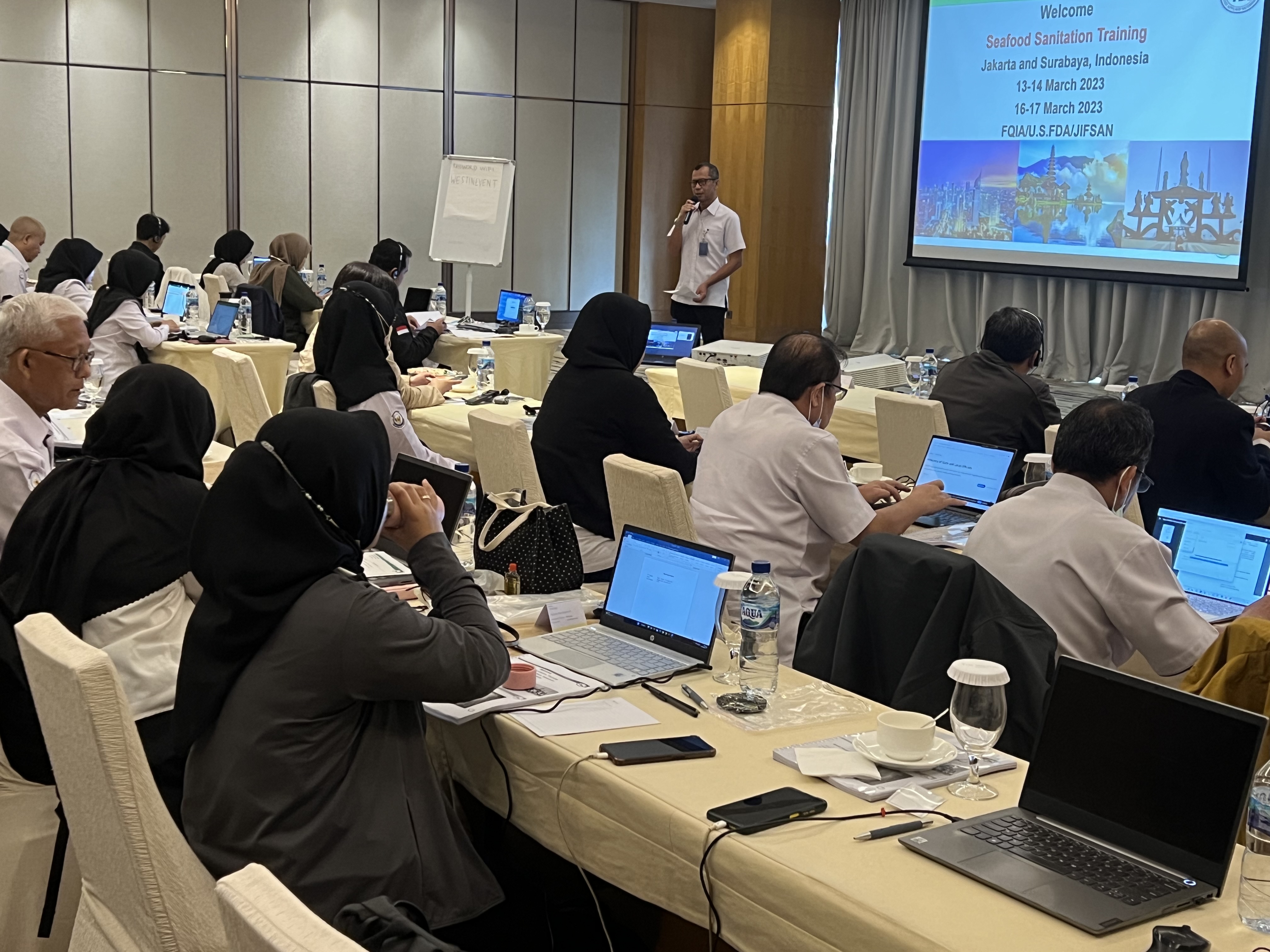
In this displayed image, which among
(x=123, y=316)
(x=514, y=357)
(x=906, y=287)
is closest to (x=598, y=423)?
(x=123, y=316)

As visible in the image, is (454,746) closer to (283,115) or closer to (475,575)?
(475,575)

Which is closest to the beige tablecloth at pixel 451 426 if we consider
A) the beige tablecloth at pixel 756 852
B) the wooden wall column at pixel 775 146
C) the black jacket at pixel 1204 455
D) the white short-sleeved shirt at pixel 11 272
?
the black jacket at pixel 1204 455

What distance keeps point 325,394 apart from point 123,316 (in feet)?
9.23

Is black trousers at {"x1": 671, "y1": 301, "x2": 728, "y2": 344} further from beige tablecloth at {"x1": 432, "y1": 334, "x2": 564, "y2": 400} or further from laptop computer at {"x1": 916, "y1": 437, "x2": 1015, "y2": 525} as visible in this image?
laptop computer at {"x1": 916, "y1": 437, "x2": 1015, "y2": 525}

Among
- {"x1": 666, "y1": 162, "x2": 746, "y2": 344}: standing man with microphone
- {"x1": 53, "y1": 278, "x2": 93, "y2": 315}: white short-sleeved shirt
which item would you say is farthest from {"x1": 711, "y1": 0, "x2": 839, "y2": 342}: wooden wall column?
{"x1": 53, "y1": 278, "x2": 93, "y2": 315}: white short-sleeved shirt

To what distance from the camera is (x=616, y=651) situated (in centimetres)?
295

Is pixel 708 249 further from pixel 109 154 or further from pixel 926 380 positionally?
pixel 109 154

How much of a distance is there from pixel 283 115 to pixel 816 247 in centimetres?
520

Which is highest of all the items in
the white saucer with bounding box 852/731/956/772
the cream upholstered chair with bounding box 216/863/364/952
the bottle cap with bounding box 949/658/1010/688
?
the cream upholstered chair with bounding box 216/863/364/952

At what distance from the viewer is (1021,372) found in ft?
18.3

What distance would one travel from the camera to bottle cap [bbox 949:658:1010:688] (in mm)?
2262

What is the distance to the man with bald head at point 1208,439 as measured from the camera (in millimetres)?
4695

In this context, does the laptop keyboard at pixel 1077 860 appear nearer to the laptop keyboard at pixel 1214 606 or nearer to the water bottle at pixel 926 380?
the laptop keyboard at pixel 1214 606

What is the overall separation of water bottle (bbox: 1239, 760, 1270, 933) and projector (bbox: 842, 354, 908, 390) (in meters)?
5.71
